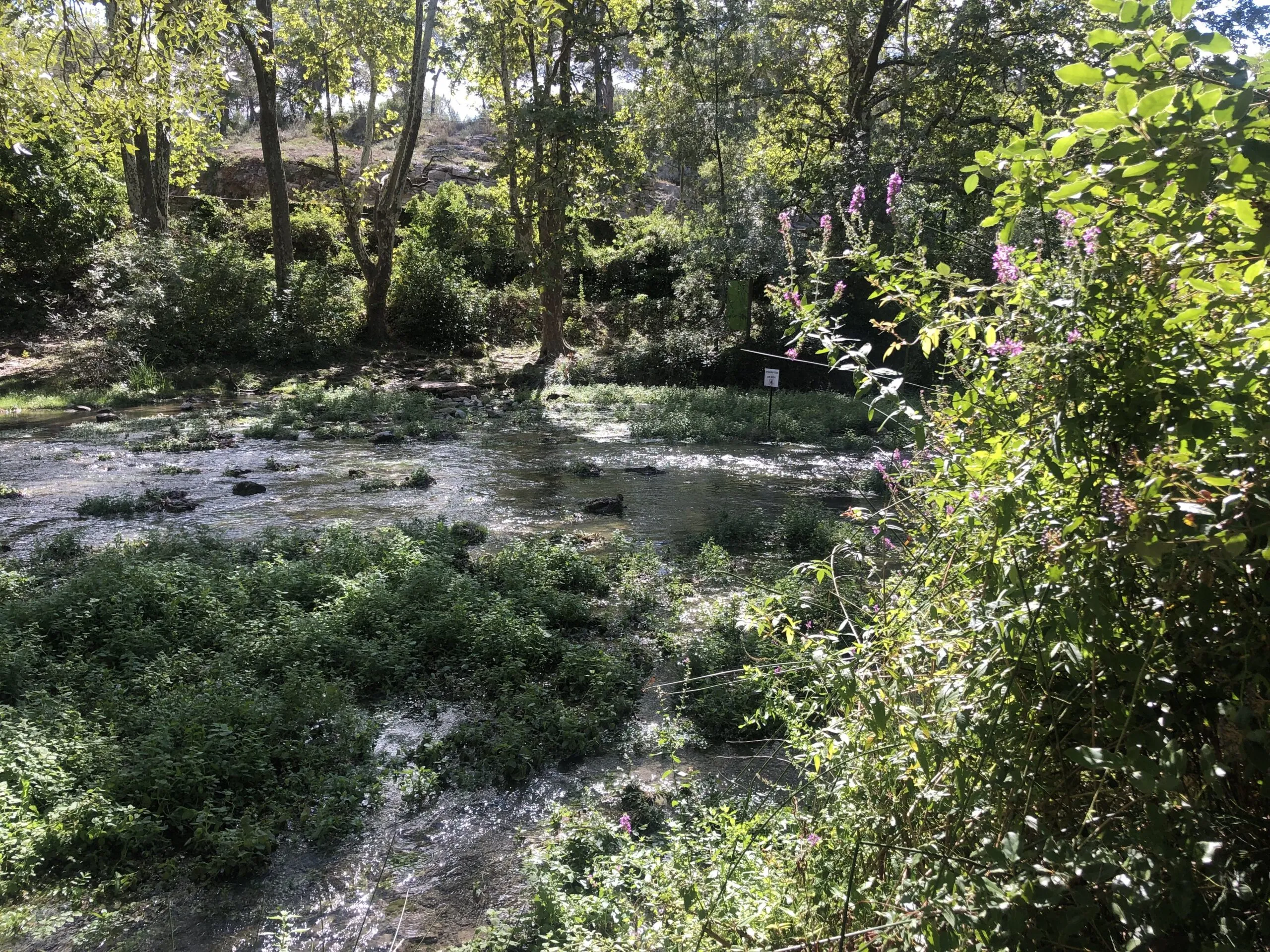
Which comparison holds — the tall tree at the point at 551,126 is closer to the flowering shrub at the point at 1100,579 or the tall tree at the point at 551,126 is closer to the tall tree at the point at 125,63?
the tall tree at the point at 125,63

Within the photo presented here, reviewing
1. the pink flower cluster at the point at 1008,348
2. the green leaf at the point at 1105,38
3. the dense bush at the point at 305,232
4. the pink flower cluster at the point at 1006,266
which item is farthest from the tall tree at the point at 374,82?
the green leaf at the point at 1105,38

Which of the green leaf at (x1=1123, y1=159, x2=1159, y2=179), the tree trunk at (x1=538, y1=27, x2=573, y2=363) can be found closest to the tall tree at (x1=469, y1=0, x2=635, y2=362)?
the tree trunk at (x1=538, y1=27, x2=573, y2=363)

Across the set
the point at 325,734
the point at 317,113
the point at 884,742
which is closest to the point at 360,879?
the point at 325,734

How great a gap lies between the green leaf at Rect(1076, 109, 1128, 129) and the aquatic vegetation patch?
419cm

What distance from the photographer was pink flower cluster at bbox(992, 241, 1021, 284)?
217cm

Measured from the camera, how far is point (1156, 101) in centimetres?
138

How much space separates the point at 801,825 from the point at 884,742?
Result: 935mm

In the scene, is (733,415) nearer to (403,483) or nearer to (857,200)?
(403,483)

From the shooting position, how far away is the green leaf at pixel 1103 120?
141 cm

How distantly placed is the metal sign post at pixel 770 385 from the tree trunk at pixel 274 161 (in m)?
14.8

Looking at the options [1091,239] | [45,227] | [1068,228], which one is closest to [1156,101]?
[1091,239]

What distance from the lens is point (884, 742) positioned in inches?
82.6

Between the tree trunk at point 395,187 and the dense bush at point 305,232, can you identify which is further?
the dense bush at point 305,232

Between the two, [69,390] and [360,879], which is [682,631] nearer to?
[360,879]
